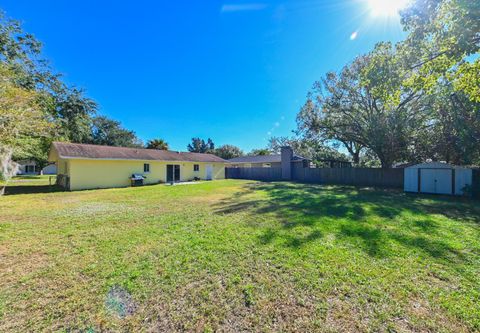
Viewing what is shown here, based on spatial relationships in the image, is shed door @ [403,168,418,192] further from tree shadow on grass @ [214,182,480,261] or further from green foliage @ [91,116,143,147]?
green foliage @ [91,116,143,147]

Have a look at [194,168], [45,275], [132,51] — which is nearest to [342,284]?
[45,275]

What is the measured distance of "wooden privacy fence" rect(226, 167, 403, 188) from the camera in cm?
1523

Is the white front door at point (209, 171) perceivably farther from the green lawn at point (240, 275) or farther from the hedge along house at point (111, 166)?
the green lawn at point (240, 275)

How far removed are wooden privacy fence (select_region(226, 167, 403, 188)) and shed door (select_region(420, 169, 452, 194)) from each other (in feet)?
10.6

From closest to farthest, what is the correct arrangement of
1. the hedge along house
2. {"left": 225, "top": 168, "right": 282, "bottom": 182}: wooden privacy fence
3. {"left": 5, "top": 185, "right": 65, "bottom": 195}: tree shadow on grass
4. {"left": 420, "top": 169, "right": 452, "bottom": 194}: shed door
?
{"left": 420, "top": 169, "right": 452, "bottom": 194}: shed door, {"left": 5, "top": 185, "right": 65, "bottom": 195}: tree shadow on grass, the hedge along house, {"left": 225, "top": 168, "right": 282, "bottom": 182}: wooden privacy fence

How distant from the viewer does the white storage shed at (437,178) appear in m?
10.6

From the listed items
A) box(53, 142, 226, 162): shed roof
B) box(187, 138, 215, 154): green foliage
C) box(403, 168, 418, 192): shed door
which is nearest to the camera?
box(403, 168, 418, 192): shed door

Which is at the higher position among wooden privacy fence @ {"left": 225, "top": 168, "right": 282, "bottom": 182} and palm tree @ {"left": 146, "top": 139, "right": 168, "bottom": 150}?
palm tree @ {"left": 146, "top": 139, "right": 168, "bottom": 150}

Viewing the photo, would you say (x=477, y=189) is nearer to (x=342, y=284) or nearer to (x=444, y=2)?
(x=444, y=2)

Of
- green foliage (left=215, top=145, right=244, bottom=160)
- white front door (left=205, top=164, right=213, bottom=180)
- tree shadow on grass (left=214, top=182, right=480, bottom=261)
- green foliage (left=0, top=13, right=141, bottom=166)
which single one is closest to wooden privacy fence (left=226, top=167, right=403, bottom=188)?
white front door (left=205, top=164, right=213, bottom=180)

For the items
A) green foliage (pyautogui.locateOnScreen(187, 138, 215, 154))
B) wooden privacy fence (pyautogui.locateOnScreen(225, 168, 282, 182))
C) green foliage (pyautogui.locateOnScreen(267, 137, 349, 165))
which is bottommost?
wooden privacy fence (pyautogui.locateOnScreen(225, 168, 282, 182))

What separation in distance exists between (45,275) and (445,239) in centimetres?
758

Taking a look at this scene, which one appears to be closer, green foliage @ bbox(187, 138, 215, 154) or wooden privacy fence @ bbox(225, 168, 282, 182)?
wooden privacy fence @ bbox(225, 168, 282, 182)

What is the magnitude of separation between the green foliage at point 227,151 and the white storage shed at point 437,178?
124ft
